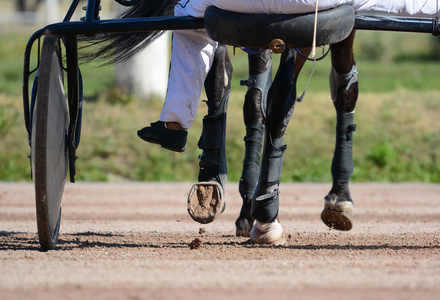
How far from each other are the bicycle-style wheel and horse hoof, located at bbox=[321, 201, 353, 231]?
1695mm

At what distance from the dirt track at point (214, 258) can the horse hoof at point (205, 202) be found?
0.18 meters

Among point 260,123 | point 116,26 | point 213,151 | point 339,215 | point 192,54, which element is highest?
point 116,26

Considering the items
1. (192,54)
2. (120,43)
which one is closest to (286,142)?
(120,43)

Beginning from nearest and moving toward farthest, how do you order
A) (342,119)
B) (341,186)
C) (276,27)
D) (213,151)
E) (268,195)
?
(276,27) → (268,195) → (213,151) → (341,186) → (342,119)

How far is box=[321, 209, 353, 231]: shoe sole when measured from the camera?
4.73m

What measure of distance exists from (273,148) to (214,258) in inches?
29.7

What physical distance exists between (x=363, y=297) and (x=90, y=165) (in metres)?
6.81

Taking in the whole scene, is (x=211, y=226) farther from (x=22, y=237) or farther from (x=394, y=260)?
(x=394, y=260)

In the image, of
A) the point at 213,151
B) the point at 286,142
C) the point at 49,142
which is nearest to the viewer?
the point at 49,142

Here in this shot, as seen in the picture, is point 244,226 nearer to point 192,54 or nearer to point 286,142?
point 192,54

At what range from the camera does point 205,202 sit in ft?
13.4

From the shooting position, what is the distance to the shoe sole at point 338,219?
15.5 ft

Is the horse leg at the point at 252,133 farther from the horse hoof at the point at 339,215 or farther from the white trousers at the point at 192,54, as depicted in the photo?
the white trousers at the point at 192,54

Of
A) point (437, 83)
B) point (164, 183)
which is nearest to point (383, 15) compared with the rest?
point (164, 183)
